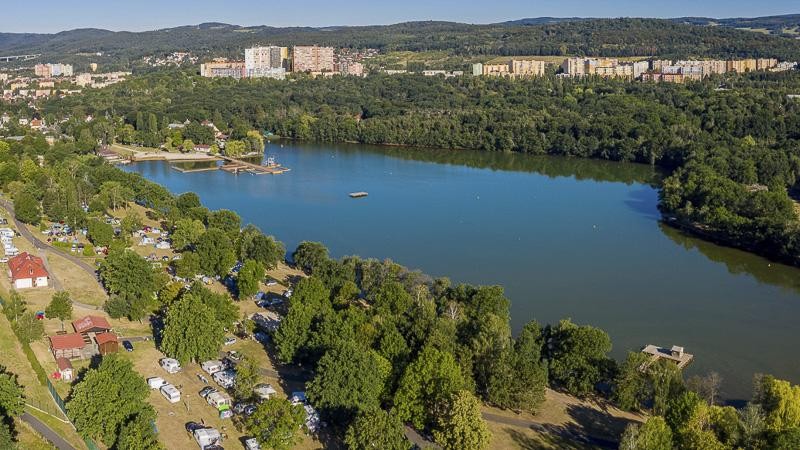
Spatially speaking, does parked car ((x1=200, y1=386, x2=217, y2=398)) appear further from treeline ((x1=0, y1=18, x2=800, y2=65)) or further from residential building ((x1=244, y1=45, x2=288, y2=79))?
treeline ((x1=0, y1=18, x2=800, y2=65))

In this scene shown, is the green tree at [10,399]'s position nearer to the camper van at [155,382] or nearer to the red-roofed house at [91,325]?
the camper van at [155,382]

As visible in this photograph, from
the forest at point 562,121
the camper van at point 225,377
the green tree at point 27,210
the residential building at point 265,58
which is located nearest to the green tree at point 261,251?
Answer: the camper van at point 225,377

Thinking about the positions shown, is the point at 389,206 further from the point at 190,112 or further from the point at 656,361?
the point at 190,112

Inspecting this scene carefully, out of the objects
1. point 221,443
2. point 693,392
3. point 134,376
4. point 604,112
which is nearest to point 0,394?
point 134,376

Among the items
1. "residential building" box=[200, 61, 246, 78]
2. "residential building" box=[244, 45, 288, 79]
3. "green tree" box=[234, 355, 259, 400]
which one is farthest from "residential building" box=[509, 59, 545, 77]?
"green tree" box=[234, 355, 259, 400]

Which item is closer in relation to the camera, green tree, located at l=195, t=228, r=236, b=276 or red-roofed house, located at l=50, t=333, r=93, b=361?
red-roofed house, located at l=50, t=333, r=93, b=361

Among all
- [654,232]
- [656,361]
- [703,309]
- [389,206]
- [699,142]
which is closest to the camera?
[656,361]
